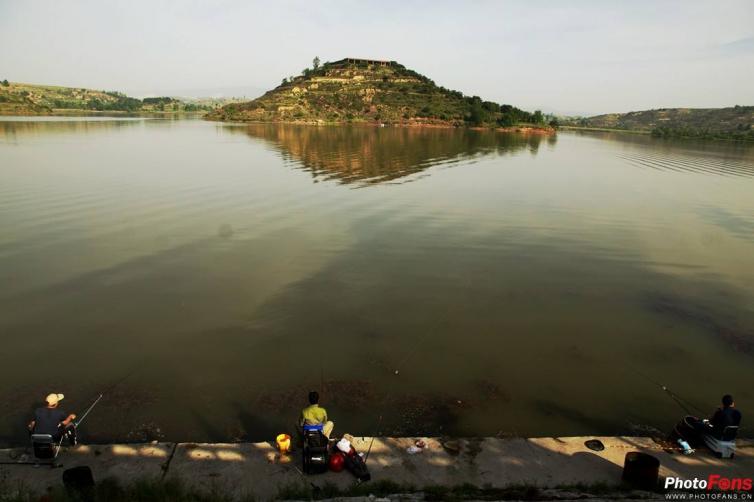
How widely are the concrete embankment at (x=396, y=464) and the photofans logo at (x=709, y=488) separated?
7.0 inches

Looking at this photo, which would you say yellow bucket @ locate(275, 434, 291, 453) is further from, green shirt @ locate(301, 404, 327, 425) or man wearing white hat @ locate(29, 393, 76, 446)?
man wearing white hat @ locate(29, 393, 76, 446)

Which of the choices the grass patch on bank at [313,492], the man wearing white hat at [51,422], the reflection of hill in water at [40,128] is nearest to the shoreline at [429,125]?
the reflection of hill in water at [40,128]

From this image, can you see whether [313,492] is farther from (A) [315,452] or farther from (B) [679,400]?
(B) [679,400]

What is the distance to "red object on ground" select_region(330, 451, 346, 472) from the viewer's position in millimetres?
9055

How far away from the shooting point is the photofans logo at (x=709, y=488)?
8580 mm

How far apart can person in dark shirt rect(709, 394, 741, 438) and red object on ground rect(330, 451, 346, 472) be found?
8.07 meters

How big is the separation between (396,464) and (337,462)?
1.25 m

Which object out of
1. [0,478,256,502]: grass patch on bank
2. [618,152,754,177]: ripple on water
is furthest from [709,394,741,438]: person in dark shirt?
[618,152,754,177]: ripple on water

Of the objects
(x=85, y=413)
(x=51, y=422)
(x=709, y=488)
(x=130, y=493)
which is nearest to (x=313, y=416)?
(x=130, y=493)

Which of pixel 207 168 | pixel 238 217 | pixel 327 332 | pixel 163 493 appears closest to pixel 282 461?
pixel 163 493

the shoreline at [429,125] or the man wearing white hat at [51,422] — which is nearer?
the man wearing white hat at [51,422]

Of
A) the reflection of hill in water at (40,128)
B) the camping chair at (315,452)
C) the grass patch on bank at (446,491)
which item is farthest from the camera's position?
the reflection of hill in water at (40,128)

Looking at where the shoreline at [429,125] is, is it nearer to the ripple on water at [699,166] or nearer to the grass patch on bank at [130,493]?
the ripple on water at [699,166]

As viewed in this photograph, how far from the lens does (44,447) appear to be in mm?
9094
